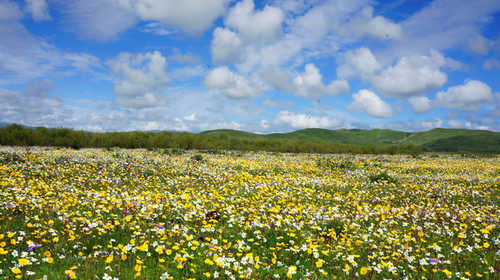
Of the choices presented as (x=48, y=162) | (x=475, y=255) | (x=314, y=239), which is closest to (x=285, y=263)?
(x=314, y=239)

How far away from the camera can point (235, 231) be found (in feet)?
19.4

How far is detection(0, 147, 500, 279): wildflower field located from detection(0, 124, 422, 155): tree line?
56.5ft

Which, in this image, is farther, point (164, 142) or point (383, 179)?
point (164, 142)

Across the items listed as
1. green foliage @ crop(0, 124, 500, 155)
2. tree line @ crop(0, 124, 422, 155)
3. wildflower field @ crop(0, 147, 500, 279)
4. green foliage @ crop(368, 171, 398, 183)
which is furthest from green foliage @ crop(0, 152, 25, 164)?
green foliage @ crop(368, 171, 398, 183)

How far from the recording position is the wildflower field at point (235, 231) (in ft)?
13.2

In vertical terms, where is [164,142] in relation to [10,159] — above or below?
above

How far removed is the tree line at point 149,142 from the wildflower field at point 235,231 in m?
17.2

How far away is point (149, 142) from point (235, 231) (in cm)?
2901

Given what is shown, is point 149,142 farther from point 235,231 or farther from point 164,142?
point 235,231

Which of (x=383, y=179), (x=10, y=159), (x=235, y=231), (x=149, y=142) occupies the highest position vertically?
(x=149, y=142)

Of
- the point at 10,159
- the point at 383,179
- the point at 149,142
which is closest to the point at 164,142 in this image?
the point at 149,142

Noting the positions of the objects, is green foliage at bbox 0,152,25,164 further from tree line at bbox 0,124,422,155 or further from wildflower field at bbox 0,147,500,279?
tree line at bbox 0,124,422,155

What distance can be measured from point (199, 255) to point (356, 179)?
11.0 m

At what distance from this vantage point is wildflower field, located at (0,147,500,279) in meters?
4.01
